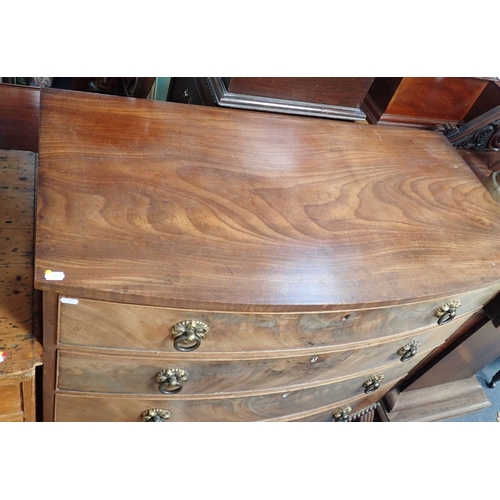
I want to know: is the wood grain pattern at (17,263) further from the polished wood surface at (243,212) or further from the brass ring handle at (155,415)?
the brass ring handle at (155,415)

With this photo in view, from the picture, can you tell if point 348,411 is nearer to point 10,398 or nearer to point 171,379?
point 171,379

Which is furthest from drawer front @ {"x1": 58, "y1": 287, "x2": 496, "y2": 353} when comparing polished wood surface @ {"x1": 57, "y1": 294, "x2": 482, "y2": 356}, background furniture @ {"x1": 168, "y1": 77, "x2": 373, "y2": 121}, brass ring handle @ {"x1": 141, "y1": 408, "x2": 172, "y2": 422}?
background furniture @ {"x1": 168, "y1": 77, "x2": 373, "y2": 121}

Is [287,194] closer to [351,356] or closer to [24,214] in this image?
[351,356]

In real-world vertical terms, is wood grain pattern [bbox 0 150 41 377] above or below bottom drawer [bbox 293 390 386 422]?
above

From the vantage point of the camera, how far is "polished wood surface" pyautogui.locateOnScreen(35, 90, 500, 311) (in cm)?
64

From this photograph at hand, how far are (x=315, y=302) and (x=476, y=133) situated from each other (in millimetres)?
714

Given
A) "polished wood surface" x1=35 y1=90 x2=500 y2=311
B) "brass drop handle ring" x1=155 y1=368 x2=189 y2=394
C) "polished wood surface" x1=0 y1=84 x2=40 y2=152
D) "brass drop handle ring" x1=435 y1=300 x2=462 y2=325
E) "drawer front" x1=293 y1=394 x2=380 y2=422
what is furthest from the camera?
"drawer front" x1=293 y1=394 x2=380 y2=422

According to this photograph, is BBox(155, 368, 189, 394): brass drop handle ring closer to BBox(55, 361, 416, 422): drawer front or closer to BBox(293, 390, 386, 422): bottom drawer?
BBox(55, 361, 416, 422): drawer front

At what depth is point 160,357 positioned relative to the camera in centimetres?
74

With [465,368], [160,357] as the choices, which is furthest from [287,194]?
[465,368]

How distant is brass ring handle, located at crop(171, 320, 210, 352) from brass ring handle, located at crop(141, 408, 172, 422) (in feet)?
0.73

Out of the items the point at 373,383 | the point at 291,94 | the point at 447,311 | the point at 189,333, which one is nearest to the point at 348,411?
the point at 373,383

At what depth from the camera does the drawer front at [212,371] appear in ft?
2.41

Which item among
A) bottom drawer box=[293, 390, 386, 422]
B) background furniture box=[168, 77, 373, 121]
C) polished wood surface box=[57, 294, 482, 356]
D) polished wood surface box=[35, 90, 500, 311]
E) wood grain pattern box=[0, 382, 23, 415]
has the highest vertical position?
background furniture box=[168, 77, 373, 121]
